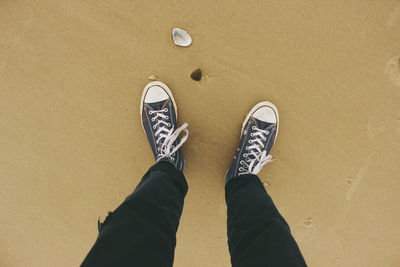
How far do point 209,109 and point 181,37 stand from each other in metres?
0.28

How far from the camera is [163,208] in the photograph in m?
0.69

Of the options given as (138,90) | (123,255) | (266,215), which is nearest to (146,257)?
(123,255)

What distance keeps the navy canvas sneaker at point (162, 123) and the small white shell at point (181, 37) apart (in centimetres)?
16

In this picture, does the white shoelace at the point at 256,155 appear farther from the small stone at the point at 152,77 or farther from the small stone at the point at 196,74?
the small stone at the point at 152,77

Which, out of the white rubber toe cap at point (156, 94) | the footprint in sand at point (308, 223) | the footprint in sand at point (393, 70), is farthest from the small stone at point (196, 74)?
the footprint in sand at point (308, 223)

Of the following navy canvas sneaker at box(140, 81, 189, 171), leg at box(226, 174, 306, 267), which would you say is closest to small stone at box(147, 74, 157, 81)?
navy canvas sneaker at box(140, 81, 189, 171)

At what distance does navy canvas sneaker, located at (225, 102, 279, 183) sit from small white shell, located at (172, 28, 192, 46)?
1.14 ft

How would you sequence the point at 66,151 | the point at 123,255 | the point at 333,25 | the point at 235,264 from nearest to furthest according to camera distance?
the point at 123,255 → the point at 235,264 → the point at 333,25 → the point at 66,151

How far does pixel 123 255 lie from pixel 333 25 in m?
0.96

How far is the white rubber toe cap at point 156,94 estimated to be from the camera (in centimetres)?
92

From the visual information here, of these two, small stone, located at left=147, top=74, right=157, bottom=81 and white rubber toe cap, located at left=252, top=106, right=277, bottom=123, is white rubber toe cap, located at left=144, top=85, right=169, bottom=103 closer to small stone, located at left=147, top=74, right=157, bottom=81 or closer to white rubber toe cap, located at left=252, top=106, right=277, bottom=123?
small stone, located at left=147, top=74, right=157, bottom=81

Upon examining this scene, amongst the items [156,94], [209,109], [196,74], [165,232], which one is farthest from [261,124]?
[165,232]

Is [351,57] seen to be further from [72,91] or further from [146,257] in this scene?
[72,91]

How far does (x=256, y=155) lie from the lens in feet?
3.29
